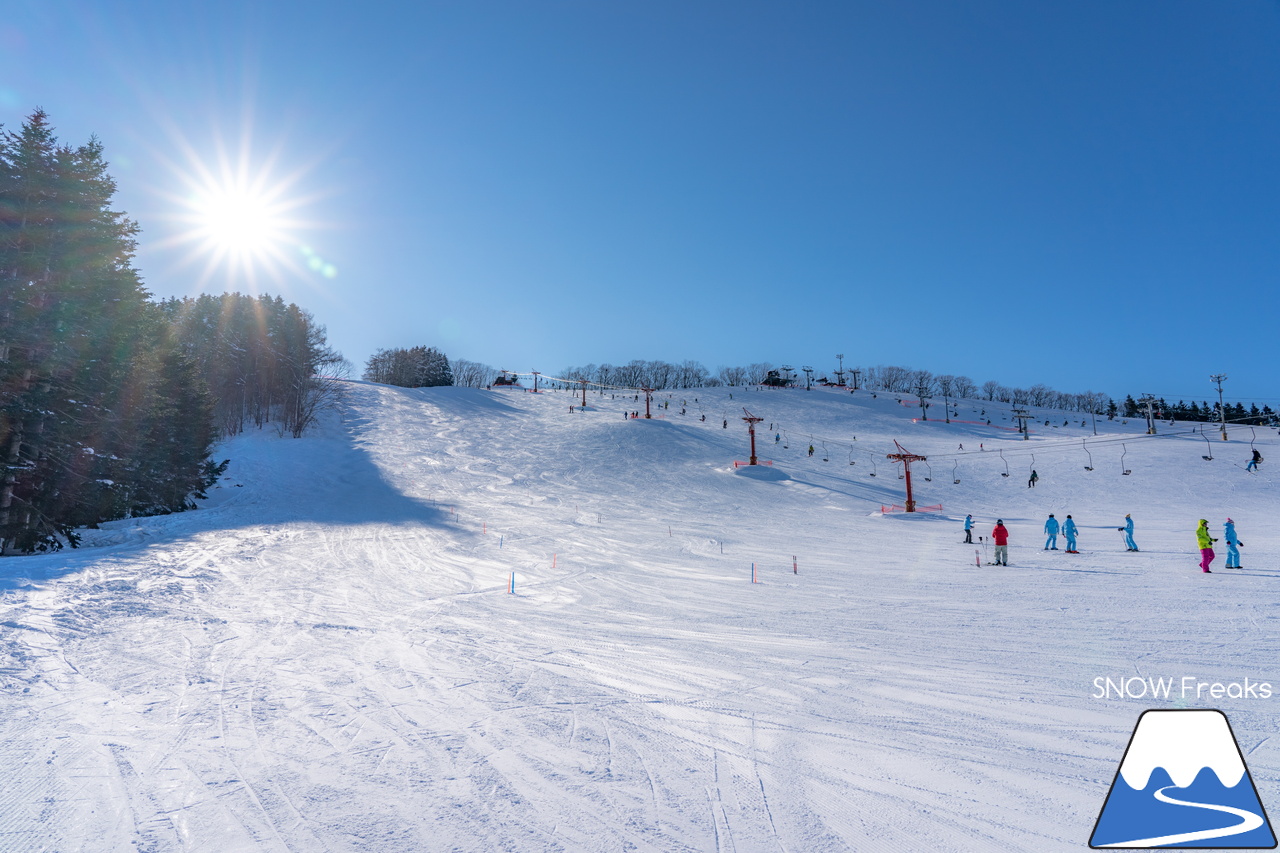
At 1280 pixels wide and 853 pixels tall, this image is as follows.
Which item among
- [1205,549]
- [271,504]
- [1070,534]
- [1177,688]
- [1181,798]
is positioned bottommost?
[271,504]

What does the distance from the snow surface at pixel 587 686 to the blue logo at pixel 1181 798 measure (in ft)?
1.19

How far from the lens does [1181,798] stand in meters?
4.45

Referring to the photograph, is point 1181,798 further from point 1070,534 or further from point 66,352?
point 66,352

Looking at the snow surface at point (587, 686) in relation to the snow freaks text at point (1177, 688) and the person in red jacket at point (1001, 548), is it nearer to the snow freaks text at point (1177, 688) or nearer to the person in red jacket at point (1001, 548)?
the snow freaks text at point (1177, 688)

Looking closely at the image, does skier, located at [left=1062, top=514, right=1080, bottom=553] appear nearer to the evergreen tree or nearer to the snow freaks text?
the snow freaks text

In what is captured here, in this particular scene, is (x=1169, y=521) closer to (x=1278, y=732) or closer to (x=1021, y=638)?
(x=1021, y=638)

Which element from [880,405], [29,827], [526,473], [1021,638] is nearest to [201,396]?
[526,473]

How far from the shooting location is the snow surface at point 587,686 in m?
4.74

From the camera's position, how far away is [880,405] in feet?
302

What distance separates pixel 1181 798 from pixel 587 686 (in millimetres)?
6193

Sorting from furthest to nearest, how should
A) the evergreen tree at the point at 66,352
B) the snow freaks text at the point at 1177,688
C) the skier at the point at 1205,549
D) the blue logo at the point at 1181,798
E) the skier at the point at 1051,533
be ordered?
the skier at the point at 1051,533
the evergreen tree at the point at 66,352
the skier at the point at 1205,549
the snow freaks text at the point at 1177,688
the blue logo at the point at 1181,798

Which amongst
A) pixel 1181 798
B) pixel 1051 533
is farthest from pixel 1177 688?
pixel 1051 533

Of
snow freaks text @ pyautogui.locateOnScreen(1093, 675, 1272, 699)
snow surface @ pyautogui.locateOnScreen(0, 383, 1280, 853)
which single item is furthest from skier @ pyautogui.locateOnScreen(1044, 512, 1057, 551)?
snow freaks text @ pyautogui.locateOnScreen(1093, 675, 1272, 699)

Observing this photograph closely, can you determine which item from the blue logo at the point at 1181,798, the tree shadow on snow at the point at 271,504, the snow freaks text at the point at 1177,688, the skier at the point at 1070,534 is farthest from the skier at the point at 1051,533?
the tree shadow on snow at the point at 271,504
